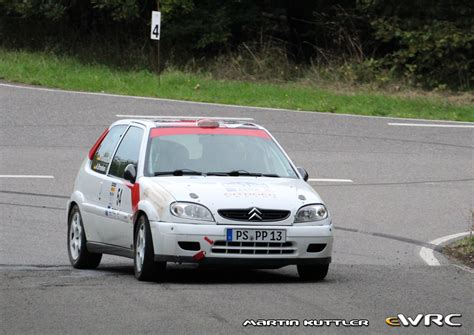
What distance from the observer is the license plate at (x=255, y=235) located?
35.0 ft

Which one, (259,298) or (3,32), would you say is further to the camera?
(3,32)

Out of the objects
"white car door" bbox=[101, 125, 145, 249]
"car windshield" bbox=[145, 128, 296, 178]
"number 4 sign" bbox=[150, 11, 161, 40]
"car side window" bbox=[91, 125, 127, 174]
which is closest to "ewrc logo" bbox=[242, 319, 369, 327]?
"white car door" bbox=[101, 125, 145, 249]

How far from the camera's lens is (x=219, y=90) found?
95.5 ft

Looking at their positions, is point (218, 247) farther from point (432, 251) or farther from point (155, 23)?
point (155, 23)

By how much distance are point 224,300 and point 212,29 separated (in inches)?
1014

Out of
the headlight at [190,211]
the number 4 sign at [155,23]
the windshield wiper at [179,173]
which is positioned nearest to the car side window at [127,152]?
the windshield wiper at [179,173]

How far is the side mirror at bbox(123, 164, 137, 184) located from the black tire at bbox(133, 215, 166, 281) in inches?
20.1

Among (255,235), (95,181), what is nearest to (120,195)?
(95,181)

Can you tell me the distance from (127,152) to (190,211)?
1707 millimetres

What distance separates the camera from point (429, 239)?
1477 centimetres

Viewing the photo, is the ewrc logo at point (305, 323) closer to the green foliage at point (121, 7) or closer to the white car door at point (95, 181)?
the white car door at point (95, 181)

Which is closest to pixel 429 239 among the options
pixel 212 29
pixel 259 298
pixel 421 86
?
pixel 259 298

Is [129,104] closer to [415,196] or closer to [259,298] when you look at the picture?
[415,196]

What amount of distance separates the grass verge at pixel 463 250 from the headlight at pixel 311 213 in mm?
2231
